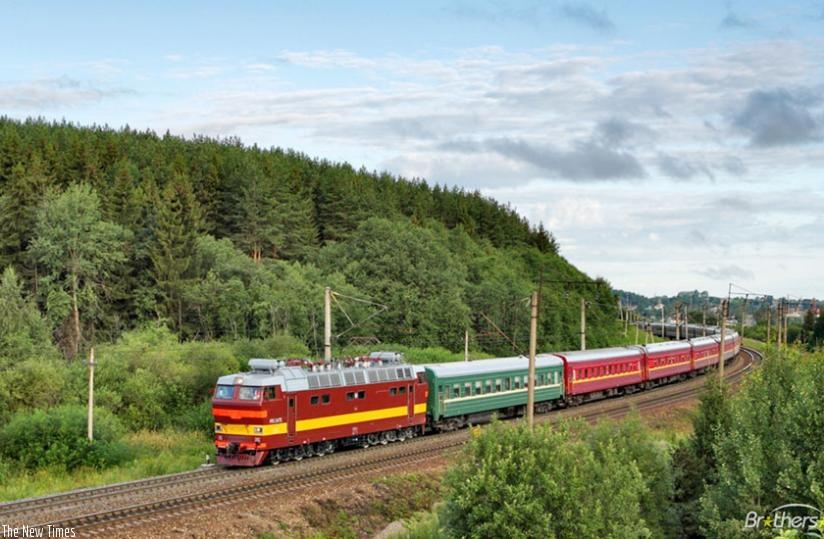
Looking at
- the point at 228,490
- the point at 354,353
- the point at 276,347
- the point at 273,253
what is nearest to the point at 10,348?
the point at 276,347

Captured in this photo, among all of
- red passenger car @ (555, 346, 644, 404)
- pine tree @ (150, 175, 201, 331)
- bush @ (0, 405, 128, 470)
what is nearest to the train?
red passenger car @ (555, 346, 644, 404)

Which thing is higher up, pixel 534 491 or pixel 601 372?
pixel 534 491

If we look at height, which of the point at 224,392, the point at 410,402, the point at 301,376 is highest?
the point at 301,376

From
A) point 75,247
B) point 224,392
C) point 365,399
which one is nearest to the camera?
point 224,392

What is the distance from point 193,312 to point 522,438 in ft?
241

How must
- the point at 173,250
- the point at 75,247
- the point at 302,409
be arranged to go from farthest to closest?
the point at 173,250 → the point at 75,247 → the point at 302,409

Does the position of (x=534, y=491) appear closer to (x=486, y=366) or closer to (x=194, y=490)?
(x=194, y=490)

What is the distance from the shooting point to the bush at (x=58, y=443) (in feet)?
130

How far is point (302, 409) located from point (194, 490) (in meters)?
7.00

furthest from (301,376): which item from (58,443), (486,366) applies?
(486,366)

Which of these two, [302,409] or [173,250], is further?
[173,250]

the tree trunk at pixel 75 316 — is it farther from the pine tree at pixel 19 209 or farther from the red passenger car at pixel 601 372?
the red passenger car at pixel 601 372

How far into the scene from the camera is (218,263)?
9000cm

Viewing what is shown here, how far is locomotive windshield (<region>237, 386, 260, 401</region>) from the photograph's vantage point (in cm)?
3747
